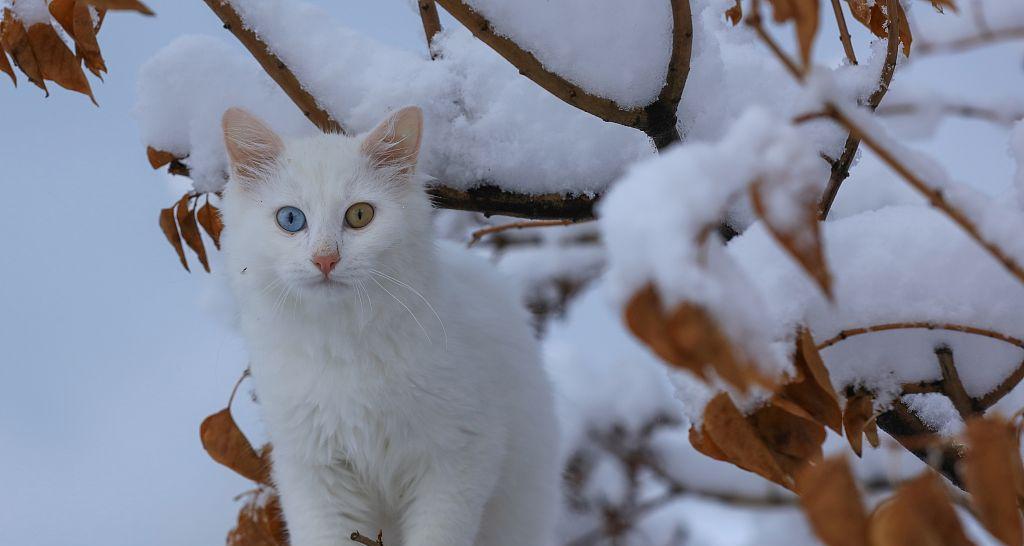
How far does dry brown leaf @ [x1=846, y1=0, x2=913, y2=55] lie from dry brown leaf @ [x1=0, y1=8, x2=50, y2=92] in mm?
1391

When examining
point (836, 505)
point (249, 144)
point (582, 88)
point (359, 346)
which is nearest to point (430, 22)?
point (249, 144)

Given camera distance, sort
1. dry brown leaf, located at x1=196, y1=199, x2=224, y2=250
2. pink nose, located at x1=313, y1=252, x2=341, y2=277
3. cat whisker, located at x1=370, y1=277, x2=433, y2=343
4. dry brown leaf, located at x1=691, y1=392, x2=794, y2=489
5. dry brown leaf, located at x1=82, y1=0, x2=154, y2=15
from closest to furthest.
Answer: dry brown leaf, located at x1=82, y1=0, x2=154, y2=15
dry brown leaf, located at x1=691, y1=392, x2=794, y2=489
pink nose, located at x1=313, y1=252, x2=341, y2=277
cat whisker, located at x1=370, y1=277, x2=433, y2=343
dry brown leaf, located at x1=196, y1=199, x2=224, y2=250

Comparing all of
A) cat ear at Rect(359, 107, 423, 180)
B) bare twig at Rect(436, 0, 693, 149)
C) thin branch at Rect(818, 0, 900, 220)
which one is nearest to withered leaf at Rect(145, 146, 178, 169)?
cat ear at Rect(359, 107, 423, 180)

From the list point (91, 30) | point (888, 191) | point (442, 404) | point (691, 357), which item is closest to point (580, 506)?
point (888, 191)

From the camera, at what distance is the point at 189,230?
202 cm

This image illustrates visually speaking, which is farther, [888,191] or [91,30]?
[888,191]

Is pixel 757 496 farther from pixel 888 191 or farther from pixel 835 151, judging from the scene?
pixel 835 151

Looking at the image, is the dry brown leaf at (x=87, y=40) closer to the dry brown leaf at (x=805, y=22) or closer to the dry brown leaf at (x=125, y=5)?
the dry brown leaf at (x=125, y=5)

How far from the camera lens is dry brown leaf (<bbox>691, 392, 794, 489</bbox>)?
1.02 meters

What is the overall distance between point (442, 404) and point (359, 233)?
39 cm

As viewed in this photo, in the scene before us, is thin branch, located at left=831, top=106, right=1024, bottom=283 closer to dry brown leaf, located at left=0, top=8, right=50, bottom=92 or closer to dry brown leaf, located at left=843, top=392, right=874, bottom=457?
dry brown leaf, located at left=843, top=392, right=874, bottom=457

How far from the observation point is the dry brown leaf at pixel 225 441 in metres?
2.02

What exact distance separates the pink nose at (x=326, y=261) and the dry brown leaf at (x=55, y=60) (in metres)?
0.49

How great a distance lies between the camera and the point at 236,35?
72.3 inches
